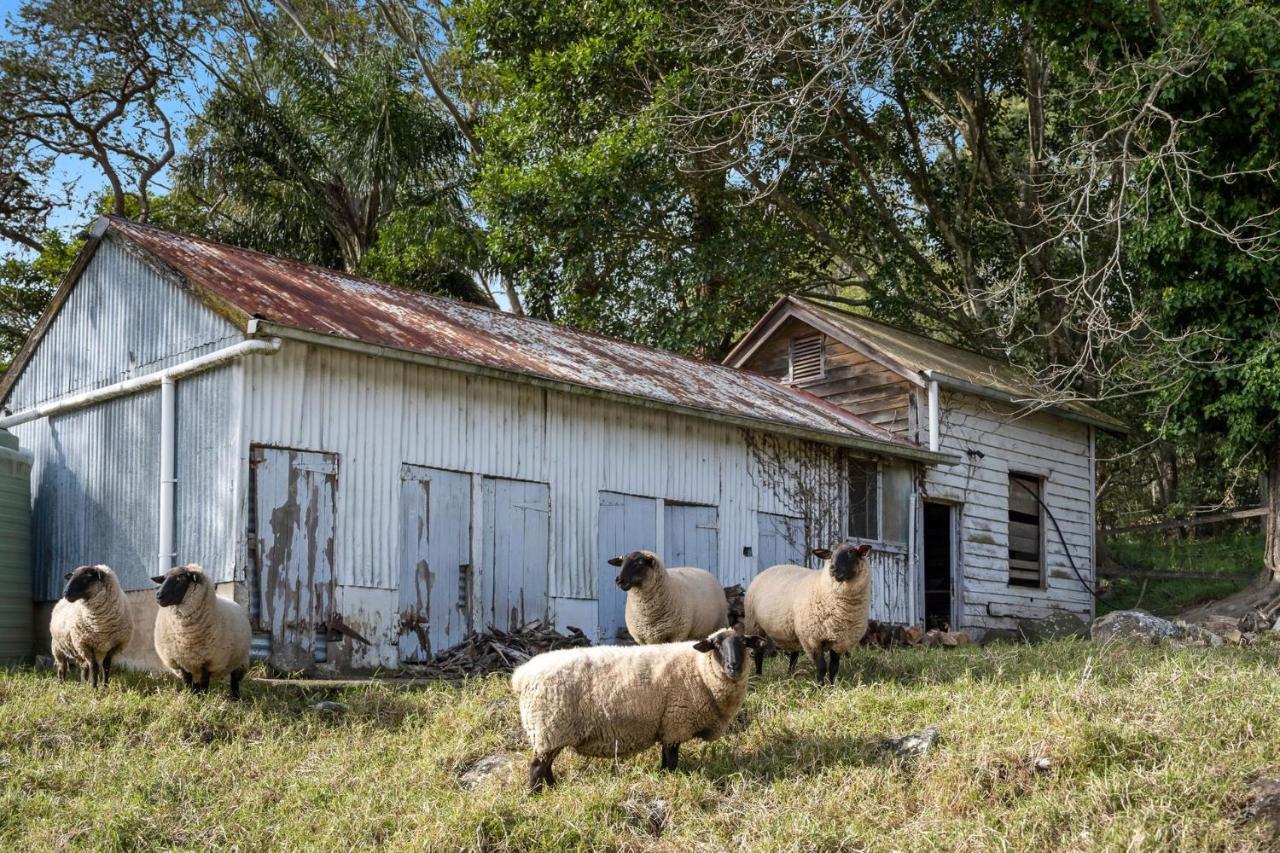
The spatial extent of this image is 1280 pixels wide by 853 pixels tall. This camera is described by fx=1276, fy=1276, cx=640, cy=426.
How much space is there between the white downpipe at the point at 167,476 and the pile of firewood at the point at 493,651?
2.77 metres

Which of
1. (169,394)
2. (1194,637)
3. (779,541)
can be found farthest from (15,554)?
(1194,637)

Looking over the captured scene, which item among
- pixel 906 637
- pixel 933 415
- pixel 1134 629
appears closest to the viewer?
pixel 1134 629

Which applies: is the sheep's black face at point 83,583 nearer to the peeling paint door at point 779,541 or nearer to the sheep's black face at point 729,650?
the sheep's black face at point 729,650

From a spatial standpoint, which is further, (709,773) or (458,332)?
(458,332)

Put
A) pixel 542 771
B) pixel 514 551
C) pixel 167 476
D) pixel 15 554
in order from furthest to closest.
A: 1. pixel 15 554
2. pixel 514 551
3. pixel 167 476
4. pixel 542 771

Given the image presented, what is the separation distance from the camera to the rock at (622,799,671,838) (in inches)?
315

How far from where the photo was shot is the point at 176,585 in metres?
10.8

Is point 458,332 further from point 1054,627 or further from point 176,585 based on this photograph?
point 1054,627

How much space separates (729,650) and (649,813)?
A: 1.22 metres

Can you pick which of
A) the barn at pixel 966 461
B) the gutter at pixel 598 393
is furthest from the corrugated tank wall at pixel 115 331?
the barn at pixel 966 461

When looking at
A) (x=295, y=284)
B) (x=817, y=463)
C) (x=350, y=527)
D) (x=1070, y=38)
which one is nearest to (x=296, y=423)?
(x=350, y=527)

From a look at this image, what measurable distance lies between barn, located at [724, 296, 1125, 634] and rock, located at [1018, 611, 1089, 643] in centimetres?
12

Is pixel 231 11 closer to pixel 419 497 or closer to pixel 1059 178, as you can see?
pixel 1059 178

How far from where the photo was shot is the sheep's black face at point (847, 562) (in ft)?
38.2
